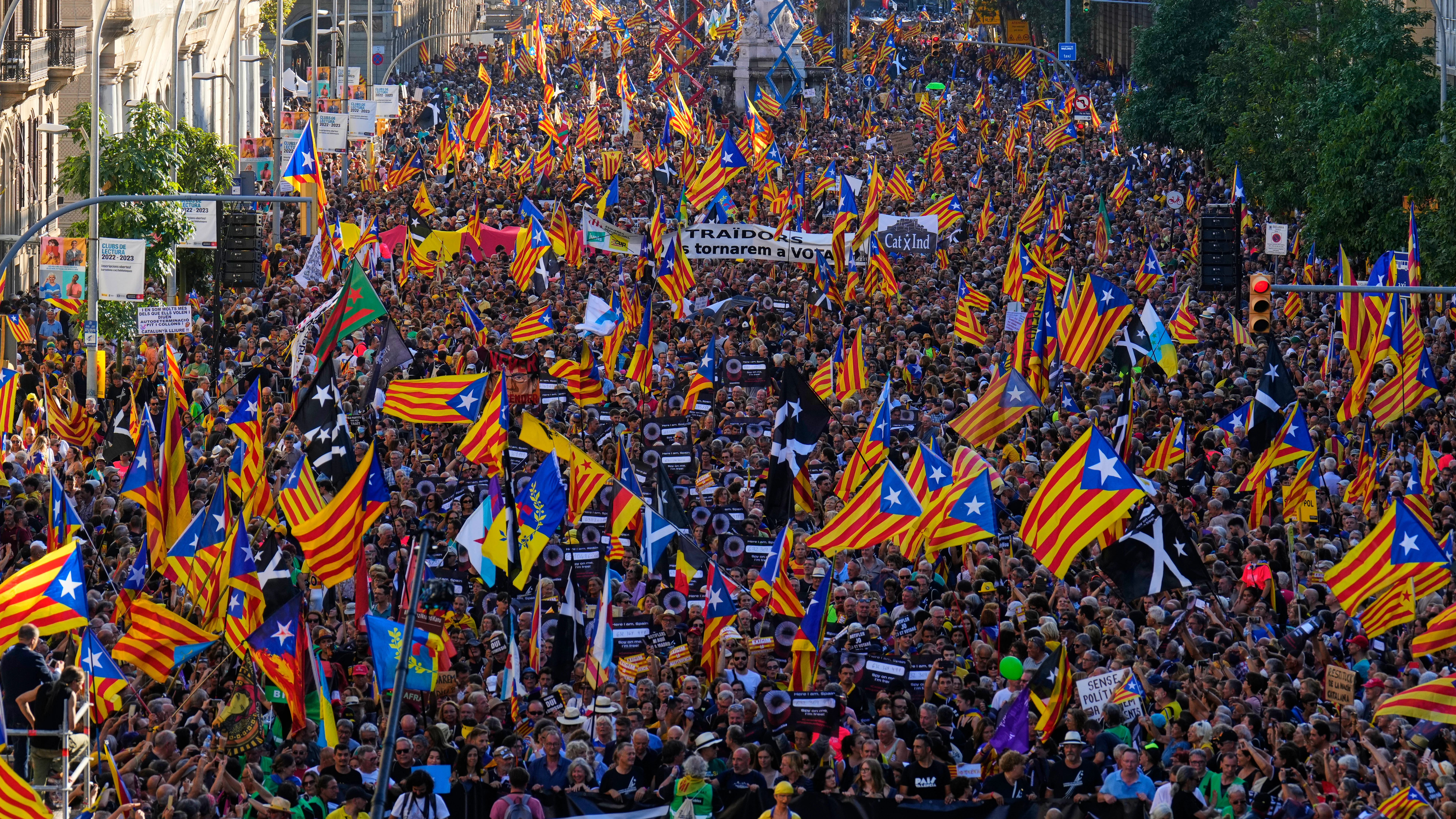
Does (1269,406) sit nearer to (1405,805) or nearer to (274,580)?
(274,580)

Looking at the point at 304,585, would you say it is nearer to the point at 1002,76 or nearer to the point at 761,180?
the point at 761,180

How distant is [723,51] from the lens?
94562mm

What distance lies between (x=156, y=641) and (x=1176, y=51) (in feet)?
158

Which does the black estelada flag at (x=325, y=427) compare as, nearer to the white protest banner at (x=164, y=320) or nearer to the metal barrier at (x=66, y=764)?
the white protest banner at (x=164, y=320)

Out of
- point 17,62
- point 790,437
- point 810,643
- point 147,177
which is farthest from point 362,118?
point 810,643

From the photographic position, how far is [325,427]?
870 inches

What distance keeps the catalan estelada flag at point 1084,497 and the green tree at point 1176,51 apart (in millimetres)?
42844

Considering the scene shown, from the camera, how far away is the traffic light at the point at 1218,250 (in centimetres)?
2856

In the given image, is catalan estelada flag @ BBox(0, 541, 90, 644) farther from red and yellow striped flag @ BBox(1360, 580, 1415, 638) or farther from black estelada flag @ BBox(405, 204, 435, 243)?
black estelada flag @ BBox(405, 204, 435, 243)

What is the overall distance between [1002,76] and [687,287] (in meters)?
61.6

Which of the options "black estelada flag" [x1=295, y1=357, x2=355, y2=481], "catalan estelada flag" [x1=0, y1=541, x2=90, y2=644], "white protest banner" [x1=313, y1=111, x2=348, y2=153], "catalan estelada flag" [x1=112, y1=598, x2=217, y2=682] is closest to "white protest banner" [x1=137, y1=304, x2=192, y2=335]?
"black estelada flag" [x1=295, y1=357, x2=355, y2=481]

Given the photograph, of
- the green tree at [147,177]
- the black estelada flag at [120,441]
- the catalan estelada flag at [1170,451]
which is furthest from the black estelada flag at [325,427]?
the green tree at [147,177]

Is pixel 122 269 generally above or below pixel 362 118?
below

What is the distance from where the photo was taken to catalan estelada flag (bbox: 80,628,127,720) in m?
→ 14.3
